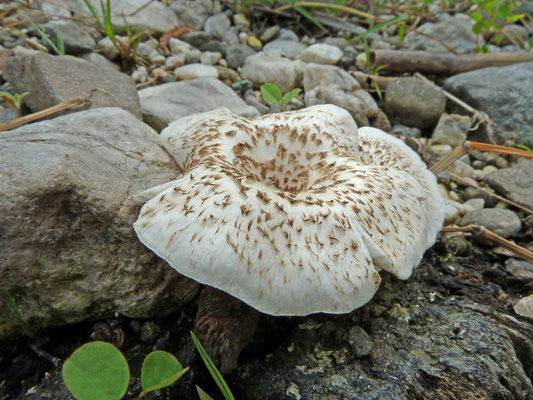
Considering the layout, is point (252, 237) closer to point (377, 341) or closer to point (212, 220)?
point (212, 220)

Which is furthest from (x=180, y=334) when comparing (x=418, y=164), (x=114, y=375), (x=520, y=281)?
(x=520, y=281)

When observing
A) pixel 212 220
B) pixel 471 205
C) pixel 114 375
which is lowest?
pixel 471 205

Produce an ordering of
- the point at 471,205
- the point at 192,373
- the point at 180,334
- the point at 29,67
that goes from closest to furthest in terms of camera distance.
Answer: the point at 192,373, the point at 180,334, the point at 29,67, the point at 471,205

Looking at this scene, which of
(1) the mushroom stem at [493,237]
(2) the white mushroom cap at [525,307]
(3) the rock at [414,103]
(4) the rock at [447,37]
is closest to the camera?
(2) the white mushroom cap at [525,307]

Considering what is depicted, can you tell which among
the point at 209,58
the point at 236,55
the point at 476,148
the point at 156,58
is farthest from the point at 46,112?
the point at 476,148

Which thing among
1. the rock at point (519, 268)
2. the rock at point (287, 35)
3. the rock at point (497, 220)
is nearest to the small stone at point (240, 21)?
the rock at point (287, 35)

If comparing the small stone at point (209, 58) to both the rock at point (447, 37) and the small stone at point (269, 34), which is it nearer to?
the small stone at point (269, 34)

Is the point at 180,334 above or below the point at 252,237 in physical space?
below

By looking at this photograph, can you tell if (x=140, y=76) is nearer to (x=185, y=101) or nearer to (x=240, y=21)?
(x=185, y=101)
